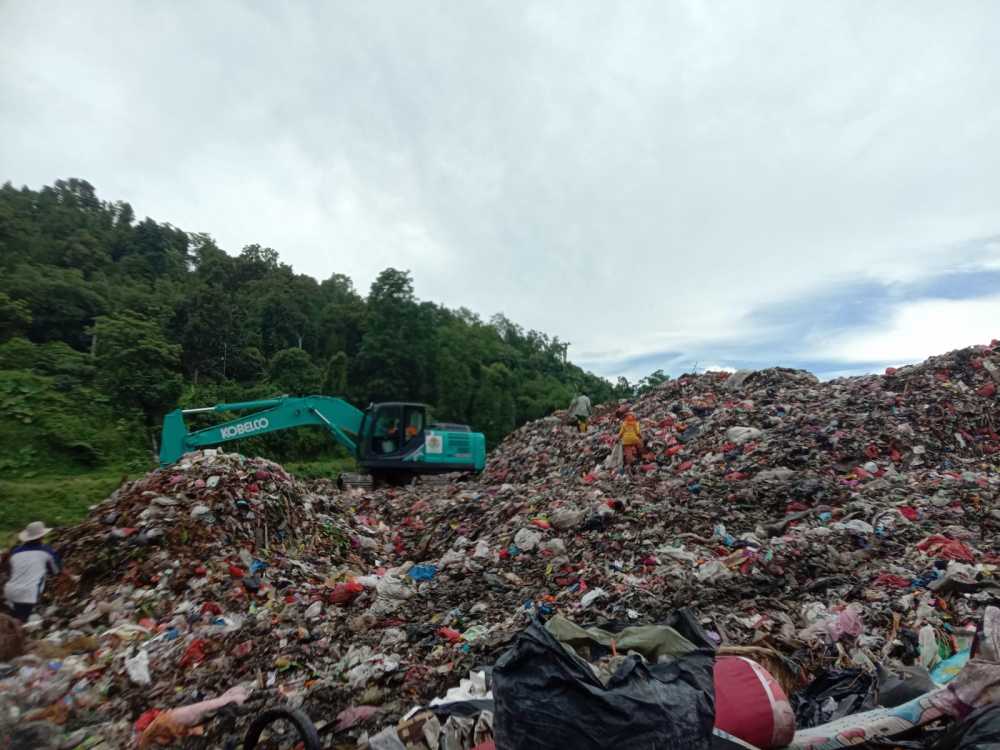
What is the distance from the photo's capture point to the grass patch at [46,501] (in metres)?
8.43

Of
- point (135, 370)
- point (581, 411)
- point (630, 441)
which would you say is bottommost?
point (630, 441)

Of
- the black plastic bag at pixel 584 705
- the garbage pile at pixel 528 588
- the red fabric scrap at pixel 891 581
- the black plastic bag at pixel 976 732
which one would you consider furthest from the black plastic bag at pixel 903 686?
the red fabric scrap at pixel 891 581

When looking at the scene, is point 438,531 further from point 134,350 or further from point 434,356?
point 434,356

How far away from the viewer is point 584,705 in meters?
1.95

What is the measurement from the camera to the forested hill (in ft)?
47.3

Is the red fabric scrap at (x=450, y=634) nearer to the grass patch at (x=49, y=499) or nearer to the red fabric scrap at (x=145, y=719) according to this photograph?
the red fabric scrap at (x=145, y=719)

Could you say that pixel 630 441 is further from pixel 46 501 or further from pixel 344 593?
pixel 46 501

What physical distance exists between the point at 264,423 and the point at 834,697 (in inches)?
303

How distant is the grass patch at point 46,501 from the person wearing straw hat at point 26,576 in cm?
391

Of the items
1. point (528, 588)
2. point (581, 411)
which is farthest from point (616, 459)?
point (528, 588)

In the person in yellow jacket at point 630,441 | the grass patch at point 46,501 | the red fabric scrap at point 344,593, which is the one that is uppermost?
the person in yellow jacket at point 630,441

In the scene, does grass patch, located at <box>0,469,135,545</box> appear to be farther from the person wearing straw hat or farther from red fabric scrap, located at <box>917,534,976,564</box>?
red fabric scrap, located at <box>917,534,976,564</box>

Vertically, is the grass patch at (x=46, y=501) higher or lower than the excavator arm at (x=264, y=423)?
lower

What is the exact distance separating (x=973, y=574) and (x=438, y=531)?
5233 mm
